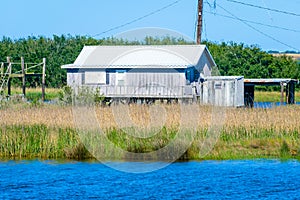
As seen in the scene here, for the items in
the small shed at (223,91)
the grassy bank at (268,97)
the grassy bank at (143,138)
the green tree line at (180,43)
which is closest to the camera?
the grassy bank at (143,138)

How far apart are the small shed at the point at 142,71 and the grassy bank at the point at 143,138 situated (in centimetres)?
1508

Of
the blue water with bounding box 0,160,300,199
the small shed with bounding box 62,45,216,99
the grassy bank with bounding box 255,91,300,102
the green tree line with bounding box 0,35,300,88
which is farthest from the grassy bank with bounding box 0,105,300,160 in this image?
the green tree line with bounding box 0,35,300,88

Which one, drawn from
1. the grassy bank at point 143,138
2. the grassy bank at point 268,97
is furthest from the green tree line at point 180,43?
the grassy bank at point 143,138

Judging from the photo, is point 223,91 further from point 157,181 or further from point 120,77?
point 157,181

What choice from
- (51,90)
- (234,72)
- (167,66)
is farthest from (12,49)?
(167,66)

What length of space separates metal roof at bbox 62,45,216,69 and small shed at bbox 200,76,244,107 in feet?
6.18

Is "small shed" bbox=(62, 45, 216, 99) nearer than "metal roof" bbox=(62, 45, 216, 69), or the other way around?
"small shed" bbox=(62, 45, 216, 99)

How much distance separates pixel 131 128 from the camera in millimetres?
23562

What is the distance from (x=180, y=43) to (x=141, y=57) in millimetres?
19856

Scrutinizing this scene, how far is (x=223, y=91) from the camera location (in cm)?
3909

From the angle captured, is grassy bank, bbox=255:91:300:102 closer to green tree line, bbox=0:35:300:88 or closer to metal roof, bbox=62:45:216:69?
green tree line, bbox=0:35:300:88

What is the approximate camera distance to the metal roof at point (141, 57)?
41594 mm

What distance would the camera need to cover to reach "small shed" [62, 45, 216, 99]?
4044 cm

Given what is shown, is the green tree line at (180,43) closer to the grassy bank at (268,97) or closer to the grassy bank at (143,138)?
the grassy bank at (268,97)
